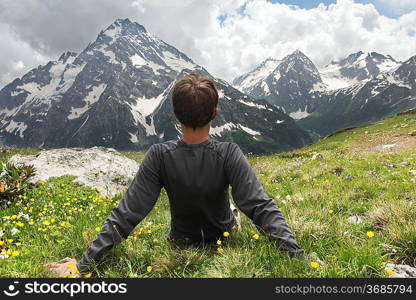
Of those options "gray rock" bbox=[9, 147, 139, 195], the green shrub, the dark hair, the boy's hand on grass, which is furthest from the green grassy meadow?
"gray rock" bbox=[9, 147, 139, 195]

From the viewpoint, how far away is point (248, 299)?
9.35 feet

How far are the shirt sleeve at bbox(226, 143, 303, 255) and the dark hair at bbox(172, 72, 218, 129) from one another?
0.64m

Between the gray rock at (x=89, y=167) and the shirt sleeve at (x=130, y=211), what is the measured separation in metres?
7.49

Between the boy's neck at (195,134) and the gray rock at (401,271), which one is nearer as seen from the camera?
the gray rock at (401,271)

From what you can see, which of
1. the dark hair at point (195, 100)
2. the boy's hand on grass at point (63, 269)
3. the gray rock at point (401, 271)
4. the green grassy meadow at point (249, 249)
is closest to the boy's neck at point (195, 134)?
the dark hair at point (195, 100)

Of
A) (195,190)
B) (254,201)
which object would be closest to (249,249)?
(254,201)

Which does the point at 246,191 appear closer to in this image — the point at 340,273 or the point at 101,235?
the point at 340,273

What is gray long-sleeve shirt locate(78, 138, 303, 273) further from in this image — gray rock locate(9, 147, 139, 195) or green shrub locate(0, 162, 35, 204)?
gray rock locate(9, 147, 139, 195)

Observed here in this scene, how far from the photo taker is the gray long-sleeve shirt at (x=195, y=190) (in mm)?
3873

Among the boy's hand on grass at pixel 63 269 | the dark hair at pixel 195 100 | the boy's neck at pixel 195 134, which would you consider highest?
the dark hair at pixel 195 100

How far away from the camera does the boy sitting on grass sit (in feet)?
12.1

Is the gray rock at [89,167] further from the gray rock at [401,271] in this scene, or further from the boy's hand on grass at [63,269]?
the gray rock at [401,271]

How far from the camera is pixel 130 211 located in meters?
4.05

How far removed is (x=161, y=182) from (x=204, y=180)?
2.24 ft
